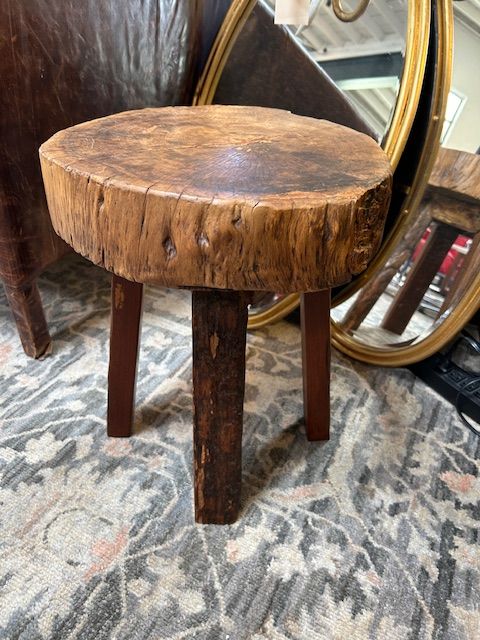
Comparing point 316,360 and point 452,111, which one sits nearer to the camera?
point 316,360

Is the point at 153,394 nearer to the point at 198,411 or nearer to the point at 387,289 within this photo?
the point at 198,411

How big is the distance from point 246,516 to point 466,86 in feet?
2.91

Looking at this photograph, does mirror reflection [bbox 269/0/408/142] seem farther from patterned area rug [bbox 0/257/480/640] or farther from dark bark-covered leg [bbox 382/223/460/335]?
patterned area rug [bbox 0/257/480/640]

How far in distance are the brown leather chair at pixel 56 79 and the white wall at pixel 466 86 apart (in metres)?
0.59

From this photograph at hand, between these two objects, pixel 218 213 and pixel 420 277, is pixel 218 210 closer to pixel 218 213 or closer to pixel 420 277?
pixel 218 213

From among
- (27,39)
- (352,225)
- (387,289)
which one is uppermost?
(27,39)

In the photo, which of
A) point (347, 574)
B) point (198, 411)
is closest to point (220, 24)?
point (198, 411)

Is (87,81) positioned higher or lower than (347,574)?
higher

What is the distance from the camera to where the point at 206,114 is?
2.29ft

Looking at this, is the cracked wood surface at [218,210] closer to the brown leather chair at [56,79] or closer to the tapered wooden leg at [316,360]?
the tapered wooden leg at [316,360]

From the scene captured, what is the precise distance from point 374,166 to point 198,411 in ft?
1.19

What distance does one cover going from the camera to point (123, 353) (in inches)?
30.3

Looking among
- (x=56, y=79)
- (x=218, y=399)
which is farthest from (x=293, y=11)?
(x=218, y=399)

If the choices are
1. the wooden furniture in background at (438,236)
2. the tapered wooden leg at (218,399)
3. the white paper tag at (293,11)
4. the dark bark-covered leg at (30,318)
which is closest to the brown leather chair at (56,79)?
the dark bark-covered leg at (30,318)
